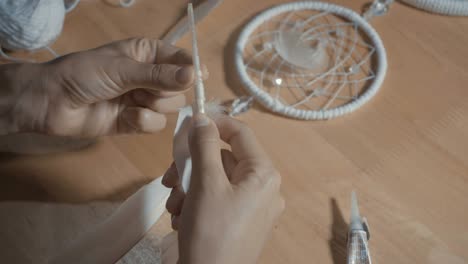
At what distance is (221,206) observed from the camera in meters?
0.46

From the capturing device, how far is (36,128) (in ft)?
2.20

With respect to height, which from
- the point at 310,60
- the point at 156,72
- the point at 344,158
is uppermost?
the point at 156,72

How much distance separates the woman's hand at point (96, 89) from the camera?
24.1 inches

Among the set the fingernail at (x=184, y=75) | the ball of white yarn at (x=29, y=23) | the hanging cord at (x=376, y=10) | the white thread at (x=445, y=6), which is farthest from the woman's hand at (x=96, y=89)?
the white thread at (x=445, y=6)

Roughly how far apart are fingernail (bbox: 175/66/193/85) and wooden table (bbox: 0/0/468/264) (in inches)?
6.9

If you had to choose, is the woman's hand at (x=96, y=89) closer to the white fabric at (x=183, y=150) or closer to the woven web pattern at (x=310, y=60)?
the white fabric at (x=183, y=150)

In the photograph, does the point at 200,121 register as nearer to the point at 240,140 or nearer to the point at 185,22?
the point at 240,140

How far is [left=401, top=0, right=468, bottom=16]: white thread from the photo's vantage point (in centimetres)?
86

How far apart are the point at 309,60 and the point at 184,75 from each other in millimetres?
326

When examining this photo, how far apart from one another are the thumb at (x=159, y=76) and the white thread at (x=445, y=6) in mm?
578

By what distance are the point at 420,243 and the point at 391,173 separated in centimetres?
12

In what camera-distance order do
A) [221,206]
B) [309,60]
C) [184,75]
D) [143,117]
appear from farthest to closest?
[309,60]
[143,117]
[184,75]
[221,206]

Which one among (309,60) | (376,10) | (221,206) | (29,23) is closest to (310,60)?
(309,60)

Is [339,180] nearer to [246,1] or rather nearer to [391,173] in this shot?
[391,173]
